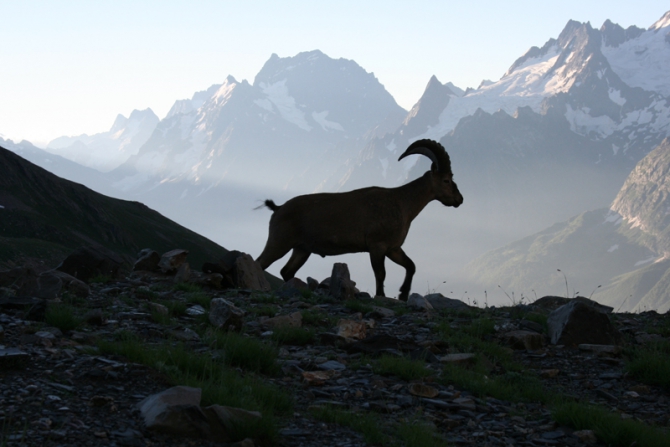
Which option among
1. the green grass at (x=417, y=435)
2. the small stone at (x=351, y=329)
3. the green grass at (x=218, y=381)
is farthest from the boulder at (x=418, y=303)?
the green grass at (x=417, y=435)

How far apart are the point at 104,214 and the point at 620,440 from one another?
94931 mm

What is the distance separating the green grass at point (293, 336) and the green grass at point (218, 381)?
192 centimetres

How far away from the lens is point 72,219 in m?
87.9

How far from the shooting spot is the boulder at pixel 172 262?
1505 cm

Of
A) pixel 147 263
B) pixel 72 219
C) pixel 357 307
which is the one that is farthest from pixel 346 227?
pixel 72 219

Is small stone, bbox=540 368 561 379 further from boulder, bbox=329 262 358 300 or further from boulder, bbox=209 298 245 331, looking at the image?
boulder, bbox=329 262 358 300

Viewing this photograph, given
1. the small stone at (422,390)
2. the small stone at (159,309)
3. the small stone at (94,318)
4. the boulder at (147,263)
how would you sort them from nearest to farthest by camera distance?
the small stone at (422,390) < the small stone at (94,318) < the small stone at (159,309) < the boulder at (147,263)

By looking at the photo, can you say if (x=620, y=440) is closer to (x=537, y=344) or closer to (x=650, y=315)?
(x=537, y=344)

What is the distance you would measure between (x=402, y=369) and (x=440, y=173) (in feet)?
35.8

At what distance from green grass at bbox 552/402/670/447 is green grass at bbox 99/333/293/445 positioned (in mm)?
2648

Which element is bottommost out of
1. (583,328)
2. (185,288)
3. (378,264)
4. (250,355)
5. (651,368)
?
(250,355)

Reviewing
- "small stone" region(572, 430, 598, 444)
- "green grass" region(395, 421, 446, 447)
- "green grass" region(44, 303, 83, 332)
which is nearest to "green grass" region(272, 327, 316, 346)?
"green grass" region(44, 303, 83, 332)

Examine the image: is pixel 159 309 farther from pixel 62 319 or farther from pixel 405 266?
pixel 405 266

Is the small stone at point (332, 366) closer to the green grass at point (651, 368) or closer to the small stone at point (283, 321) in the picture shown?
the small stone at point (283, 321)
